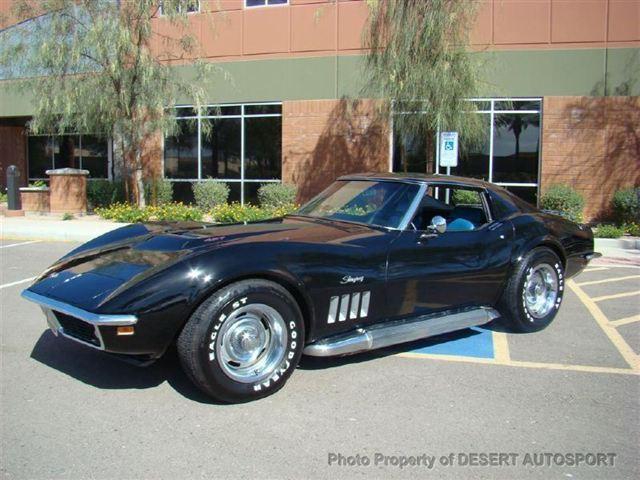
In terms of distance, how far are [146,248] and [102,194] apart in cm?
1561

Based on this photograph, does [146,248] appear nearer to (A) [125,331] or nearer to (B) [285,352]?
(A) [125,331]

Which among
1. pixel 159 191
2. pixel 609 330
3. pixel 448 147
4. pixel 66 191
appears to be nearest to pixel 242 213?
pixel 159 191

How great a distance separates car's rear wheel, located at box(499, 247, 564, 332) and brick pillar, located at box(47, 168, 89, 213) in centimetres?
1465

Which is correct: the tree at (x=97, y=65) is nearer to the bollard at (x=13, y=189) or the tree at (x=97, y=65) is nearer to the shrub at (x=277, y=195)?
the bollard at (x=13, y=189)

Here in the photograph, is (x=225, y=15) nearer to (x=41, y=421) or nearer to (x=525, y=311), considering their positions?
(x=525, y=311)

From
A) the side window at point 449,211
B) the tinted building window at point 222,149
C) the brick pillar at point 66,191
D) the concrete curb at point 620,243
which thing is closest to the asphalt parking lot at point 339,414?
the side window at point 449,211

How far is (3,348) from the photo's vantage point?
5.12 metres

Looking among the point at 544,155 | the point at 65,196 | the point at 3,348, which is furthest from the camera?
the point at 65,196

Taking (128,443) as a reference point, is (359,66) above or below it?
above

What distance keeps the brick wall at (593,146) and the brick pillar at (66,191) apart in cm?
1299

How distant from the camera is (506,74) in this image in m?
16.0

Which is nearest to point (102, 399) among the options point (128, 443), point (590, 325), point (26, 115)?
point (128, 443)

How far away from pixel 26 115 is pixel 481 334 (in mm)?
21065

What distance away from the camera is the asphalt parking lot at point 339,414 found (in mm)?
3217
